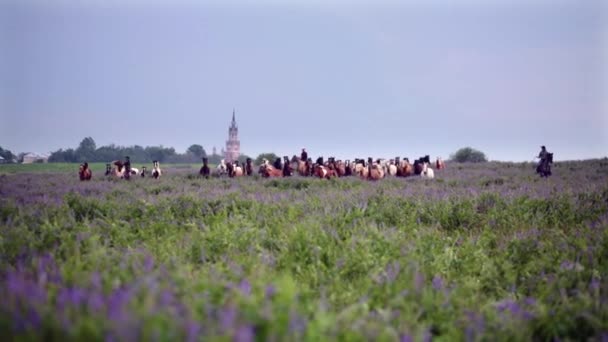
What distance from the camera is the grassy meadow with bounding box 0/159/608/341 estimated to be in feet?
5.94

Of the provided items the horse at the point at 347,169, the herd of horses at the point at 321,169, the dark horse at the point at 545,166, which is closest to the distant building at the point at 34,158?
the herd of horses at the point at 321,169

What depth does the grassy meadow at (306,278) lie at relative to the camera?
1810mm

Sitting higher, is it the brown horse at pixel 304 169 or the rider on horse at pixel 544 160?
the rider on horse at pixel 544 160

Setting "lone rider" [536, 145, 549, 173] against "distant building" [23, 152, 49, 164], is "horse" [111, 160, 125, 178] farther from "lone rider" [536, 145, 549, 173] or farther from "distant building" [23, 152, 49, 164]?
"distant building" [23, 152, 49, 164]

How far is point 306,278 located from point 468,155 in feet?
257

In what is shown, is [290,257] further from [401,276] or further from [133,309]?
[133,309]

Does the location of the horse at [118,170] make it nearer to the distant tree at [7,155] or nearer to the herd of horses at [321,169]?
the herd of horses at [321,169]

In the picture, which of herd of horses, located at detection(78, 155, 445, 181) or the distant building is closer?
herd of horses, located at detection(78, 155, 445, 181)

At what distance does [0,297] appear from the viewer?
1.92 m

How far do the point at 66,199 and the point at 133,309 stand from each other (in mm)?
7960

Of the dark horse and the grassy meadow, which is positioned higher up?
the dark horse

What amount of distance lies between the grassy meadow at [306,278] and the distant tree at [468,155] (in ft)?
235

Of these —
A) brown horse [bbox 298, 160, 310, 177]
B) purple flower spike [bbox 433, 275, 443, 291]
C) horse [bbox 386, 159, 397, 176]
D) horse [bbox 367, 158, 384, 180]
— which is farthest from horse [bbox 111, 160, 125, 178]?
purple flower spike [bbox 433, 275, 443, 291]

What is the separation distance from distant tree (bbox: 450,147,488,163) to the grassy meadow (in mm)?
71667
